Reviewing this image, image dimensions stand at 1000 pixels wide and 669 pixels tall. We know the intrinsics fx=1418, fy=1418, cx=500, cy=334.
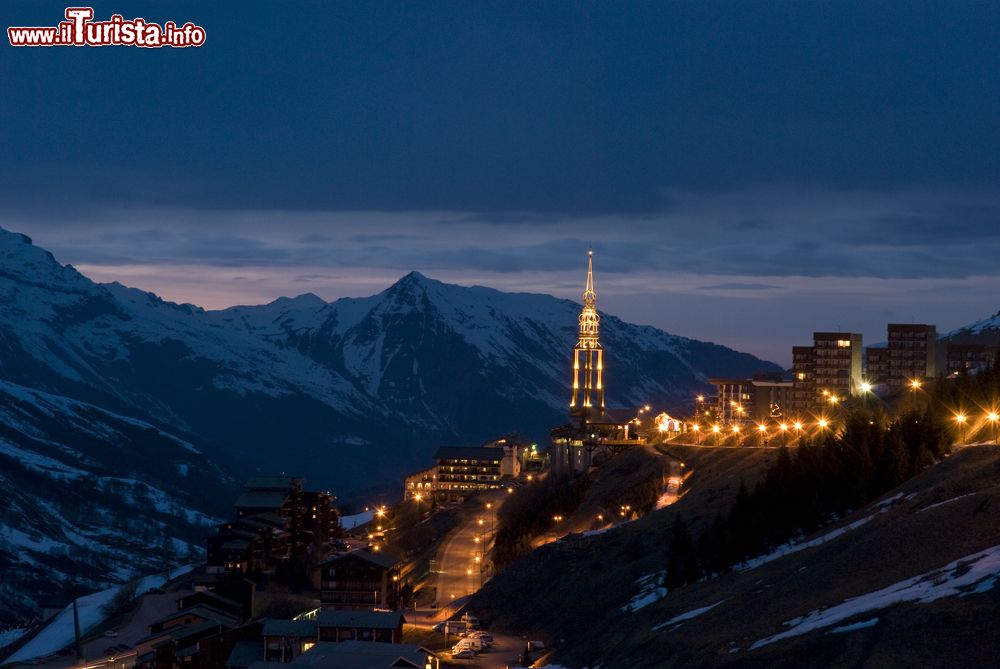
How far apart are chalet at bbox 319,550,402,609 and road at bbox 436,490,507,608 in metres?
4.64

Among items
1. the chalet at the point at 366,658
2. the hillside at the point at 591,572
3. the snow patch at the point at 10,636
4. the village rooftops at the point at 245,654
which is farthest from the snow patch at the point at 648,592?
the snow patch at the point at 10,636

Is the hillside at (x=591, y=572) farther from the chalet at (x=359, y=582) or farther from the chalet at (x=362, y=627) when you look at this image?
the chalet at (x=359, y=582)

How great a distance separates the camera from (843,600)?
5228cm

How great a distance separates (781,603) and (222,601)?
3015 inches

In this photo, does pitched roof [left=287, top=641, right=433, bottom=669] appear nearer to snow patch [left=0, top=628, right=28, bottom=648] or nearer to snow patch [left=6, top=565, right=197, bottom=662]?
snow patch [left=6, top=565, right=197, bottom=662]

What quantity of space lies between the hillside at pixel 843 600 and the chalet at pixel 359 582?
34.3 m

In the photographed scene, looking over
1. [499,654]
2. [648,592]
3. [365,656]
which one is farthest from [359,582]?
[648,592]

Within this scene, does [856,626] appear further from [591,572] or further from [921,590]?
[591,572]

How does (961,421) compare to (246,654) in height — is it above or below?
above

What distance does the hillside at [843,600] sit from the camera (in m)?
44.2

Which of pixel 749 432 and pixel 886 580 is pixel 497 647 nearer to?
pixel 886 580

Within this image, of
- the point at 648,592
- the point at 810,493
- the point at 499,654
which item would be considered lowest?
the point at 499,654

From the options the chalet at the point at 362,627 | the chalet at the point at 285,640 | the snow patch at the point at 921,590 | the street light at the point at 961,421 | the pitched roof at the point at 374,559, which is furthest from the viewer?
the pitched roof at the point at 374,559

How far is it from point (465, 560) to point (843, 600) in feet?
302
